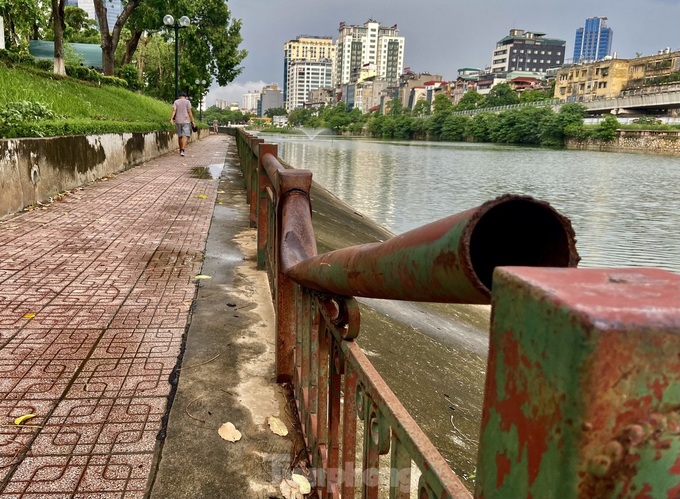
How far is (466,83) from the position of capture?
13925 cm

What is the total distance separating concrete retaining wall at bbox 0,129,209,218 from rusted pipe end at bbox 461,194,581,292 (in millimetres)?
7339

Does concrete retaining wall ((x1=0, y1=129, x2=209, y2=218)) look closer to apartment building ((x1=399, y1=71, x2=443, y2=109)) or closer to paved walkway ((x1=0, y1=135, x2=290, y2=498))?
paved walkway ((x1=0, y1=135, x2=290, y2=498))

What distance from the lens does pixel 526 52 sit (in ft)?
589

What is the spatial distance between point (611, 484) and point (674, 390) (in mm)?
109

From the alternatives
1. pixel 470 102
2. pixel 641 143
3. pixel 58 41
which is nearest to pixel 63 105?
pixel 58 41

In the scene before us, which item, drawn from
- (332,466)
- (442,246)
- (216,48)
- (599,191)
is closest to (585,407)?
(442,246)

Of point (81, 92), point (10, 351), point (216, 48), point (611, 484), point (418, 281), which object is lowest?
point (10, 351)

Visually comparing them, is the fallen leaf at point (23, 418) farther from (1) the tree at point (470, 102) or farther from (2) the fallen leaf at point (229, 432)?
(1) the tree at point (470, 102)

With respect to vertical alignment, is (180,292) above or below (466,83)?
below

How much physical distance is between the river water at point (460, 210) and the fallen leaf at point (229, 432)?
1228 millimetres

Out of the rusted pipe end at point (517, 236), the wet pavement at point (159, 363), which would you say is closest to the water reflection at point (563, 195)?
the wet pavement at point (159, 363)

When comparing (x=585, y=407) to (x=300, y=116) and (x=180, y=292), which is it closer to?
(x=180, y=292)

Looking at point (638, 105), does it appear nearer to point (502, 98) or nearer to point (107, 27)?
point (502, 98)

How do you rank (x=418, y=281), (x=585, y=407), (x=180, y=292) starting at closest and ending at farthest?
(x=585, y=407)
(x=418, y=281)
(x=180, y=292)
